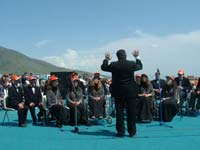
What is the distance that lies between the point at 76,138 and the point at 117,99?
46.0 inches

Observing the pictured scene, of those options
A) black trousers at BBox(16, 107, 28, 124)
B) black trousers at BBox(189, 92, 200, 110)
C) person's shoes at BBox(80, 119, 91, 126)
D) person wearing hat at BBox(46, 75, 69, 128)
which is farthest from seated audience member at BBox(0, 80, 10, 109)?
black trousers at BBox(189, 92, 200, 110)

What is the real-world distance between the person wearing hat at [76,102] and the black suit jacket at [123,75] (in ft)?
7.82

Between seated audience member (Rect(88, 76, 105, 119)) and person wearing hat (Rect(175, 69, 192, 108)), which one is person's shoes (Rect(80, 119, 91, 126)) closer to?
seated audience member (Rect(88, 76, 105, 119))

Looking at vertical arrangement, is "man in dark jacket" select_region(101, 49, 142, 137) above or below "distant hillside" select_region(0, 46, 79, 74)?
below

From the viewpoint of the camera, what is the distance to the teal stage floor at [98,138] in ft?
21.9

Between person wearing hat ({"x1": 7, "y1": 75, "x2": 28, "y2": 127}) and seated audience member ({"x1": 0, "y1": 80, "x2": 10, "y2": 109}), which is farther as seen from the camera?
seated audience member ({"x1": 0, "y1": 80, "x2": 10, "y2": 109})

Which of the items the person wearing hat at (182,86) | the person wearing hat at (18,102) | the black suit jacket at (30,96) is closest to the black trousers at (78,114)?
the black suit jacket at (30,96)

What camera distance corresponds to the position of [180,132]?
8.14 meters

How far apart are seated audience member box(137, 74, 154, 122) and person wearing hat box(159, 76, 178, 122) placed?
0.40 meters

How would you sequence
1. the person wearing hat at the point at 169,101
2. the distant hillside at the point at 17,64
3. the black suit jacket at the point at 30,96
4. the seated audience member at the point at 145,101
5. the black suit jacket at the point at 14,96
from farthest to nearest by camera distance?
the distant hillside at the point at 17,64 → the person wearing hat at the point at 169,101 → the seated audience member at the point at 145,101 → the black suit jacket at the point at 30,96 → the black suit jacket at the point at 14,96

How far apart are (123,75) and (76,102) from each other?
8.67 feet

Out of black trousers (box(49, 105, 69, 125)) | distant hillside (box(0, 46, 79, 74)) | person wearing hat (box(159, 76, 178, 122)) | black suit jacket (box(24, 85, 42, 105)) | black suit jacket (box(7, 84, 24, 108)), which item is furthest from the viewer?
distant hillside (box(0, 46, 79, 74))

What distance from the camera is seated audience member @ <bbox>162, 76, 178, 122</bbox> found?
1026cm

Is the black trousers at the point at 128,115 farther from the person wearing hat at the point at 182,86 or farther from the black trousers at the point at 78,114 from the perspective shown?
the person wearing hat at the point at 182,86
